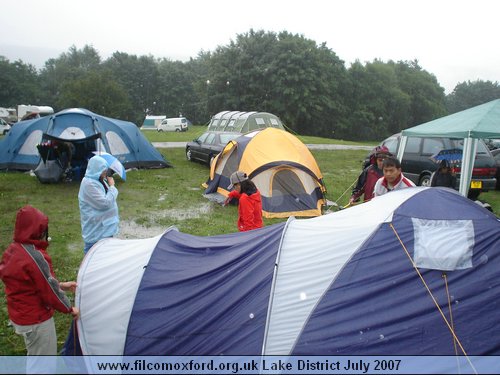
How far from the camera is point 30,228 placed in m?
3.15

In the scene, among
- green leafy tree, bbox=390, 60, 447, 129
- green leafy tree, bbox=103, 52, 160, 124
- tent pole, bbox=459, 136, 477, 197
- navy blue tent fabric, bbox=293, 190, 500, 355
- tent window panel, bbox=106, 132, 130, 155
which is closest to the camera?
navy blue tent fabric, bbox=293, 190, 500, 355

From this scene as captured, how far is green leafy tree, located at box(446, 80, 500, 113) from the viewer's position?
85312mm

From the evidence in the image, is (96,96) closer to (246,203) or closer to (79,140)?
(79,140)

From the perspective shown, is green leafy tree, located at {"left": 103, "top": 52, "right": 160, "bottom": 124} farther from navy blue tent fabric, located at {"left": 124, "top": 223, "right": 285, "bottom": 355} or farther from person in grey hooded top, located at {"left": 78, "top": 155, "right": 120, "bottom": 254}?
navy blue tent fabric, located at {"left": 124, "top": 223, "right": 285, "bottom": 355}

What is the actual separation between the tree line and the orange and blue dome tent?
101 feet

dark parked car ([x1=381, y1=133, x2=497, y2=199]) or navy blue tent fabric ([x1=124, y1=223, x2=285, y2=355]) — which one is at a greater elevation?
dark parked car ([x1=381, y1=133, x2=497, y2=199])

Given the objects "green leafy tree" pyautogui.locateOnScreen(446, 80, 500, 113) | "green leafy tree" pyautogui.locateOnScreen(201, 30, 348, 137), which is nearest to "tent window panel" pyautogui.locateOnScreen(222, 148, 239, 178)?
"green leafy tree" pyautogui.locateOnScreen(201, 30, 348, 137)

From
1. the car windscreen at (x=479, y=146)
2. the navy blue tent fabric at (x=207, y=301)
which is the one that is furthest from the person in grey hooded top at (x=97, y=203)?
the car windscreen at (x=479, y=146)

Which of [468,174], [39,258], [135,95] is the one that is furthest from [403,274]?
[135,95]

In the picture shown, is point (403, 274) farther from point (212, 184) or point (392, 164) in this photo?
point (212, 184)

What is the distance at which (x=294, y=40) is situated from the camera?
1634 inches

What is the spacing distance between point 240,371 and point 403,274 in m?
1.52

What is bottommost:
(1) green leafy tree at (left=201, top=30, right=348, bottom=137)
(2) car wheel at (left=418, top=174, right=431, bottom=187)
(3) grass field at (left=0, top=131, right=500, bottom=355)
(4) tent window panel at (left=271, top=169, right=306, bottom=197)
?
(3) grass field at (left=0, top=131, right=500, bottom=355)

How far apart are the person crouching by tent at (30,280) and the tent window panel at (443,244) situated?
9.83 feet
